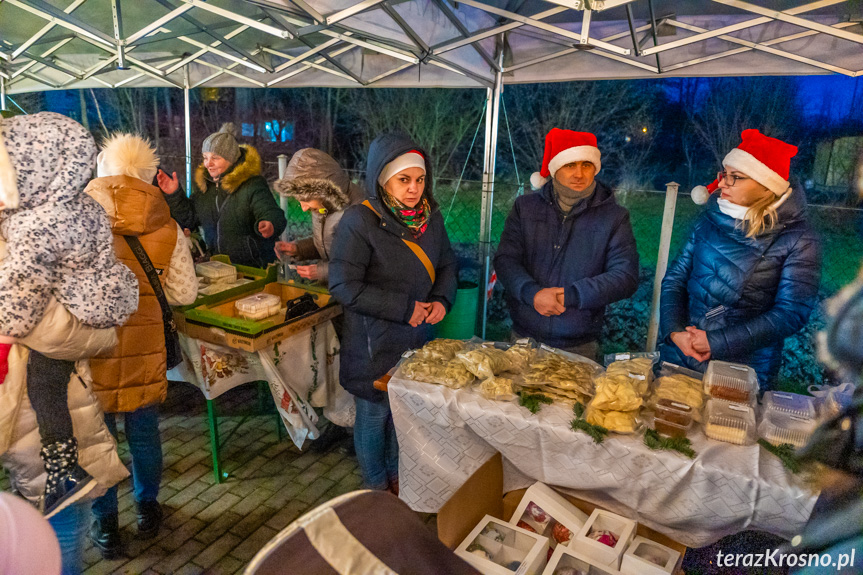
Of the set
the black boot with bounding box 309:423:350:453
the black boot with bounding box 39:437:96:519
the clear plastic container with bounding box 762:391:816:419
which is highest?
the clear plastic container with bounding box 762:391:816:419

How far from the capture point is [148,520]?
2629 millimetres

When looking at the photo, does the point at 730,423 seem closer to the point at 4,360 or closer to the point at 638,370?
the point at 638,370

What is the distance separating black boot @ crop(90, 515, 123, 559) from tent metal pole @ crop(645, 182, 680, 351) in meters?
3.47

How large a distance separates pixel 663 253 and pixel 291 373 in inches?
109

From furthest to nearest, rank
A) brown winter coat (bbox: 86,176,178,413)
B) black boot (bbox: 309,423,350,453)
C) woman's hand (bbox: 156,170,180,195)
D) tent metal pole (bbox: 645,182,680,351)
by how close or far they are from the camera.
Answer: tent metal pole (bbox: 645,182,680,351), woman's hand (bbox: 156,170,180,195), black boot (bbox: 309,423,350,453), brown winter coat (bbox: 86,176,178,413)

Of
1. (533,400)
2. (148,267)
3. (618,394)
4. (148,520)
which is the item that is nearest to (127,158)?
(148,267)

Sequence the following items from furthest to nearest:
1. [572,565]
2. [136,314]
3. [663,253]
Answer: [663,253] → [136,314] → [572,565]

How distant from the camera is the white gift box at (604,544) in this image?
1.60m

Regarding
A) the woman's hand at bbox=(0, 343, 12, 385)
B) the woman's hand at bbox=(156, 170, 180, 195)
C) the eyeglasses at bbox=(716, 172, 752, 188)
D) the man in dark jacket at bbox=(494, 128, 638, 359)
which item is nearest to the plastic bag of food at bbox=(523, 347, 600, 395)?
the man in dark jacket at bbox=(494, 128, 638, 359)

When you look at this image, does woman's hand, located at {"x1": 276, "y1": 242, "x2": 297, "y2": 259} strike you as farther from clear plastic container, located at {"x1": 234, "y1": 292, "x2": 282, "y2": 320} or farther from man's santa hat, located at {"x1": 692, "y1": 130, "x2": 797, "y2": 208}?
man's santa hat, located at {"x1": 692, "y1": 130, "x2": 797, "y2": 208}

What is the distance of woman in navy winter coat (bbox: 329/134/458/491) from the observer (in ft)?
8.36

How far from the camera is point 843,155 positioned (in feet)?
11.7

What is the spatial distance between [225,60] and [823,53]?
3831mm

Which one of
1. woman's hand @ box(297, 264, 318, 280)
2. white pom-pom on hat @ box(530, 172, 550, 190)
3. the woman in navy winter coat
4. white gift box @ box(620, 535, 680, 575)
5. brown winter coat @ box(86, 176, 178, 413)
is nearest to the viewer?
white gift box @ box(620, 535, 680, 575)
